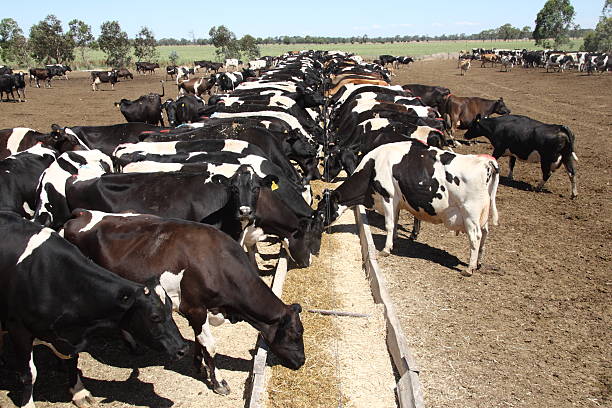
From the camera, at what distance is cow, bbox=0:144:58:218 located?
7.73 metres

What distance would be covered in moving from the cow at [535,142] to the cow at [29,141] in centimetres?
1011

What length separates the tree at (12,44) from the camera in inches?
2515

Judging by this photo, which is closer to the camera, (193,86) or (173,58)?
(193,86)

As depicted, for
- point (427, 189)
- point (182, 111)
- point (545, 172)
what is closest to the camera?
point (427, 189)

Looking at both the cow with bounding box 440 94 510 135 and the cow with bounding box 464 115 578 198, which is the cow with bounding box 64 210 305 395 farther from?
the cow with bounding box 440 94 510 135

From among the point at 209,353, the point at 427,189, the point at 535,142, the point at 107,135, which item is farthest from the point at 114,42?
the point at 209,353

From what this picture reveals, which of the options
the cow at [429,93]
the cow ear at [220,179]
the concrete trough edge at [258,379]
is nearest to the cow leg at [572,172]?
the cow ear at [220,179]

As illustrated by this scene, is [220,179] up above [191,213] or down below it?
above

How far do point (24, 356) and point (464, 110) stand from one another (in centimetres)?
1773

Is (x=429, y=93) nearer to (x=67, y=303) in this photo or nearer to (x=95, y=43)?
(x=67, y=303)

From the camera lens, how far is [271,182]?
7191mm

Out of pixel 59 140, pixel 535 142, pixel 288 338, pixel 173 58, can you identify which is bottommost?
pixel 173 58

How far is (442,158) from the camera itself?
8.43 meters

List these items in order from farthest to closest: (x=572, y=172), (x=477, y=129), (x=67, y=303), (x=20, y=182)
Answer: (x=477, y=129), (x=572, y=172), (x=20, y=182), (x=67, y=303)
